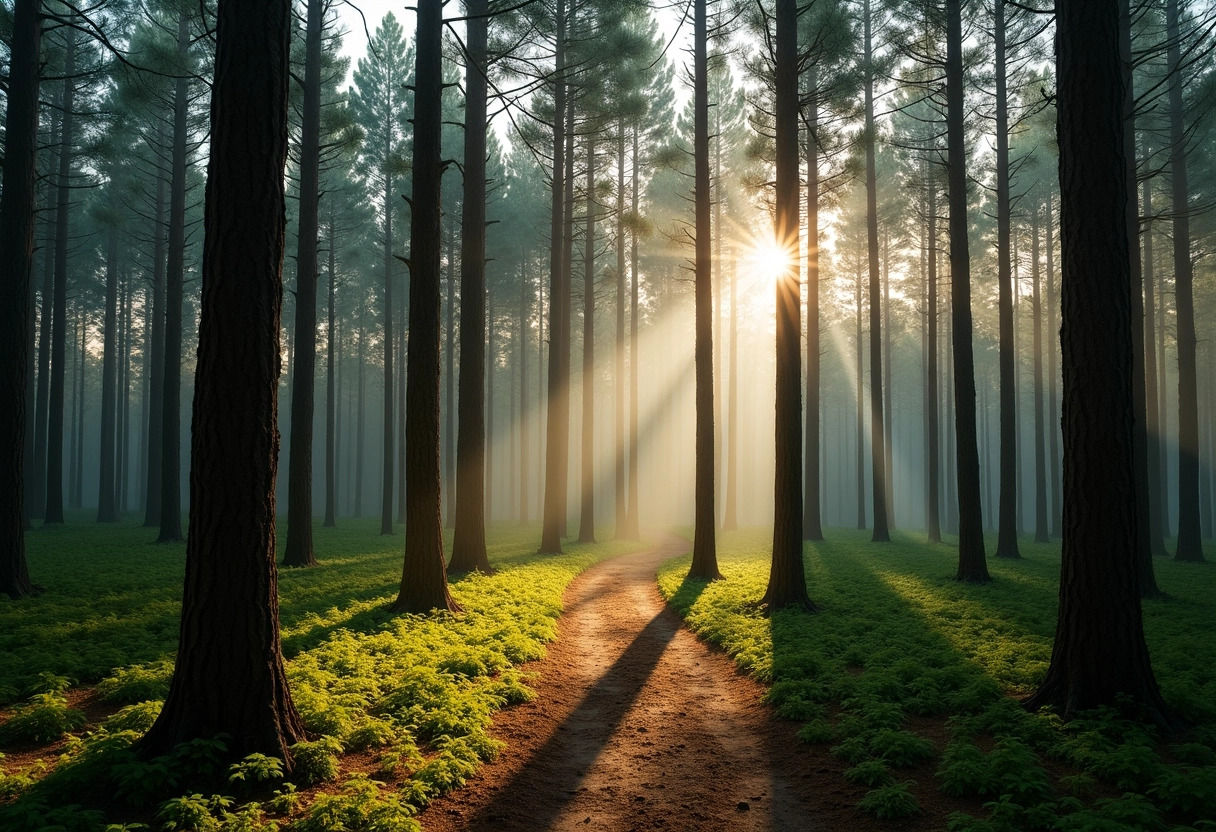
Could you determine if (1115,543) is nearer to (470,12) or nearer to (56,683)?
(56,683)

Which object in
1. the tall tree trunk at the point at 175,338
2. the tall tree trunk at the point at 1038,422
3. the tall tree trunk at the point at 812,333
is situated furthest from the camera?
the tall tree trunk at the point at 1038,422

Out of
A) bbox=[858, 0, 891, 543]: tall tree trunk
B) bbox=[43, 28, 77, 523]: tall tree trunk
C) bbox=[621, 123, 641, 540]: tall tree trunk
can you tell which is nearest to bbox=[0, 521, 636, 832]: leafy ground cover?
bbox=[43, 28, 77, 523]: tall tree trunk

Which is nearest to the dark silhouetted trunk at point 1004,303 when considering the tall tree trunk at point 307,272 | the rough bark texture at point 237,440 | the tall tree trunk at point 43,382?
the tall tree trunk at point 307,272

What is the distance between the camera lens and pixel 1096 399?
5668mm

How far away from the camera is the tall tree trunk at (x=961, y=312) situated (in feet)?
45.2

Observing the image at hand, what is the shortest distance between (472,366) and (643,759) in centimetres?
988

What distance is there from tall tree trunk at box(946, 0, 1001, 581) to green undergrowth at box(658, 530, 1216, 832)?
1678 millimetres

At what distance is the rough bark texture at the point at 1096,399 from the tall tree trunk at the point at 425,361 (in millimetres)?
7307

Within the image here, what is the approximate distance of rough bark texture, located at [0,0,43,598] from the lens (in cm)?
980

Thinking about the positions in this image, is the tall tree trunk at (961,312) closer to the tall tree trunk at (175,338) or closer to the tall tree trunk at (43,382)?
the tall tree trunk at (175,338)

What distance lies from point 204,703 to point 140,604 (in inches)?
252

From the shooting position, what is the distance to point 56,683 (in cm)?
584

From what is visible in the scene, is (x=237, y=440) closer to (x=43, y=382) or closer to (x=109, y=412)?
(x=43, y=382)

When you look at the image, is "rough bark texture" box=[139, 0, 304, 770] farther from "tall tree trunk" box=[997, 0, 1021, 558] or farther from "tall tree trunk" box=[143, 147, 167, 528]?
"tall tree trunk" box=[143, 147, 167, 528]
